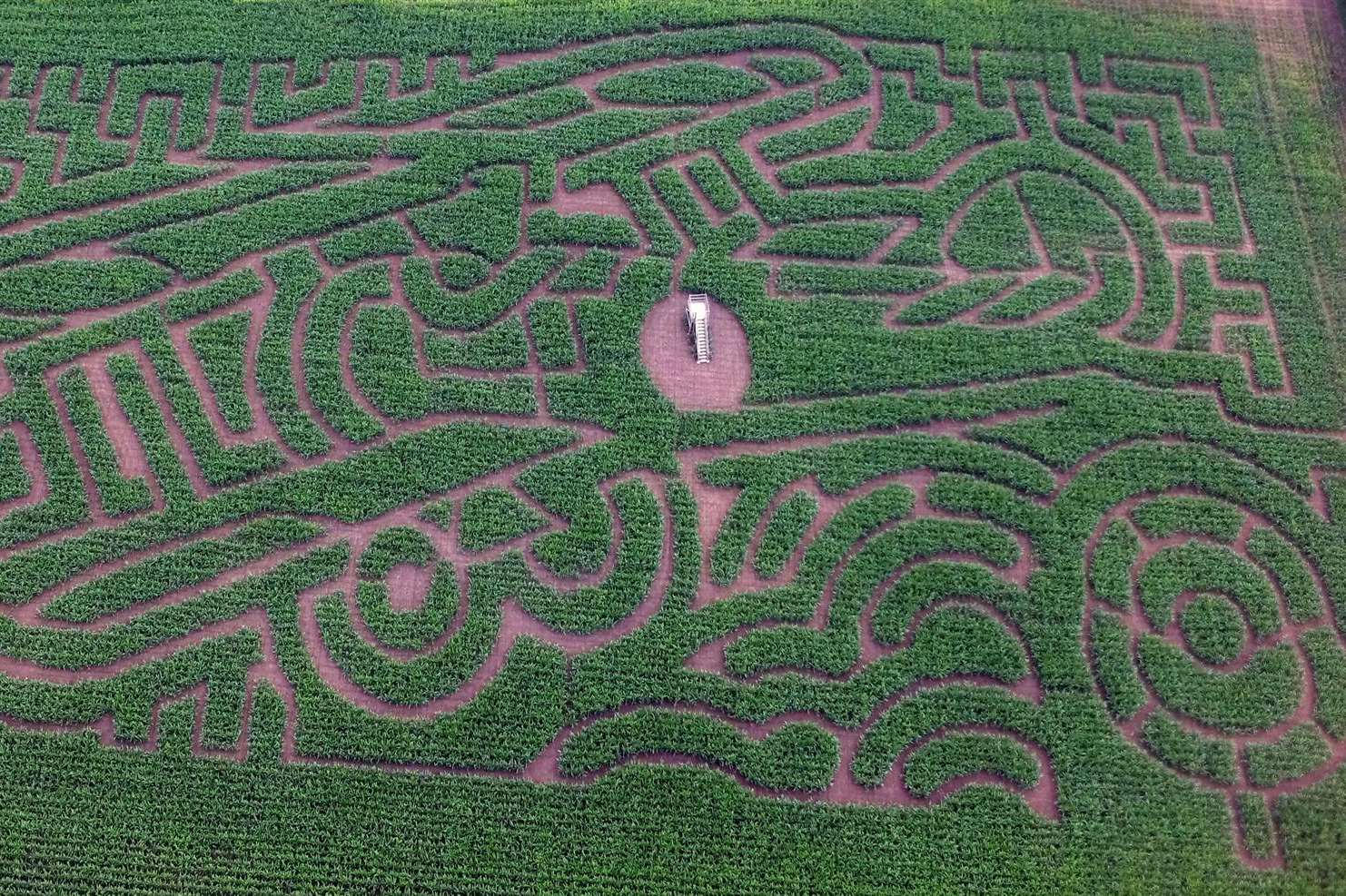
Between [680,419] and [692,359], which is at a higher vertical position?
[692,359]

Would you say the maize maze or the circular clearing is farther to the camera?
the circular clearing

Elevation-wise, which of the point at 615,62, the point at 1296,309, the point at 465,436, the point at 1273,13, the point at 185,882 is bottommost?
the point at 185,882

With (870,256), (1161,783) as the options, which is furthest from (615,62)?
(1161,783)

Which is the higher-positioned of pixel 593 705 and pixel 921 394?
pixel 921 394

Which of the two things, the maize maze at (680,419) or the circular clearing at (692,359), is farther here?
the circular clearing at (692,359)

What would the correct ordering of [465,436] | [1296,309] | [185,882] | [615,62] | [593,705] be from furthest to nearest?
[615,62] < [1296,309] < [465,436] < [593,705] < [185,882]

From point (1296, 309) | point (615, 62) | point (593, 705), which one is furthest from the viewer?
point (615, 62)

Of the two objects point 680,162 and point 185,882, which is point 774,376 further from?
point 185,882

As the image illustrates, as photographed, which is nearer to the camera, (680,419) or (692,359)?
(680,419)
